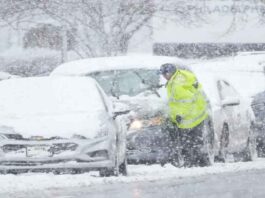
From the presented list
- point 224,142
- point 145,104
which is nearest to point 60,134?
point 145,104

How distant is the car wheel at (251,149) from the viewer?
56.0 feet

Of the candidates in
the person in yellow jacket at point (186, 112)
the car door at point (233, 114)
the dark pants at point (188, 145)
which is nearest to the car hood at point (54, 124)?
the dark pants at point (188, 145)

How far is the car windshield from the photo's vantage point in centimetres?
1468

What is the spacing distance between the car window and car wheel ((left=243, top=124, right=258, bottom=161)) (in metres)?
0.84

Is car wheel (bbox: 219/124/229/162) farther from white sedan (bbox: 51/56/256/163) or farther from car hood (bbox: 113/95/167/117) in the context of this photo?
car hood (bbox: 113/95/167/117)

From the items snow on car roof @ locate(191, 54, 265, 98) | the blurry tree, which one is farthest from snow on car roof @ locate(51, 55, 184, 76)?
the blurry tree

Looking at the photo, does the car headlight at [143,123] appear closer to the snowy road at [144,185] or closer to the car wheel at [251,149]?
the snowy road at [144,185]

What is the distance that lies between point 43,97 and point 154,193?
10.1 ft

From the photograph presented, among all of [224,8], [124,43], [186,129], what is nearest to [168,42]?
[224,8]

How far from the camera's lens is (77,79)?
13.7 m

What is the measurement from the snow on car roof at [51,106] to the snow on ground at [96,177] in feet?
1.56

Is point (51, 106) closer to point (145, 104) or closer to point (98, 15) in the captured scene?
point (145, 104)

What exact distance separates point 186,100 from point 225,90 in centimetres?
193

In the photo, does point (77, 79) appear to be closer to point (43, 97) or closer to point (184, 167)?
point (43, 97)
